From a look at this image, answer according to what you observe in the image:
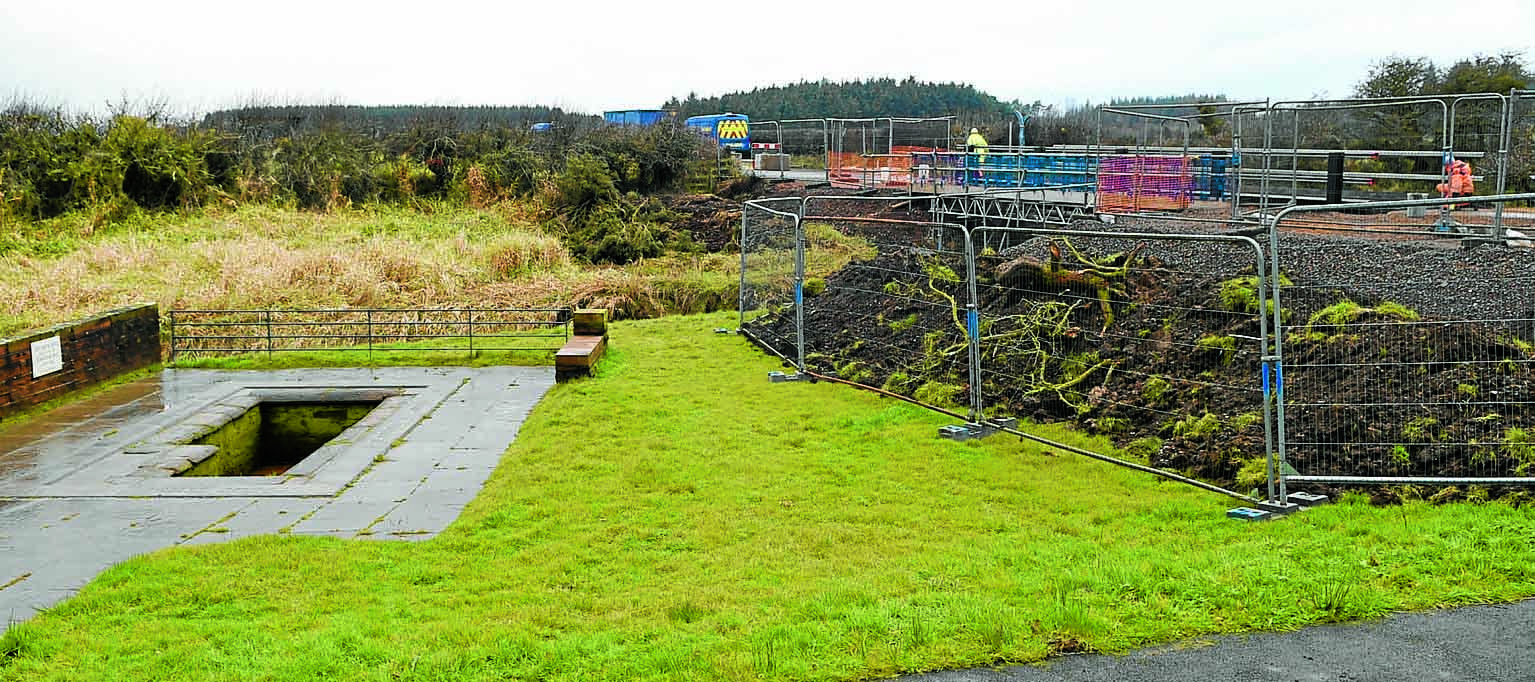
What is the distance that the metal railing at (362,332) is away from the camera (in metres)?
16.7

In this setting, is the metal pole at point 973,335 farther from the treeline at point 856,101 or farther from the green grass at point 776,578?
the treeline at point 856,101

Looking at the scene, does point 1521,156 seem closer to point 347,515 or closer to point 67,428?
point 347,515

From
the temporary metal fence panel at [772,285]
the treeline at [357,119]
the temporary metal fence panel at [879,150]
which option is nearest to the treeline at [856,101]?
the temporary metal fence panel at [879,150]

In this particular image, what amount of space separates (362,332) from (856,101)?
51240mm

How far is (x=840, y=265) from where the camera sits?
1858 cm

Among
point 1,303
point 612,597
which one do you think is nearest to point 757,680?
point 612,597

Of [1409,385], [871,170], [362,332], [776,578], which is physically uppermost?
[871,170]

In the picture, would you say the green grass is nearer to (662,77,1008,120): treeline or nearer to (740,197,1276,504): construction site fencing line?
(740,197,1276,504): construction site fencing line

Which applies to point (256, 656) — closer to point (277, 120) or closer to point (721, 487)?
point (721, 487)

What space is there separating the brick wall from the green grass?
6.75 metres

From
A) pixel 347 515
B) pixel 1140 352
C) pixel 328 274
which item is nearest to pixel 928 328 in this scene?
pixel 1140 352

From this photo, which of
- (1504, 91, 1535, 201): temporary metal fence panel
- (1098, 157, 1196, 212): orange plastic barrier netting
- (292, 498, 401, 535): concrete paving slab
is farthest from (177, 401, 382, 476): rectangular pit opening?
(1504, 91, 1535, 201): temporary metal fence panel

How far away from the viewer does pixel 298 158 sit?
35.1m

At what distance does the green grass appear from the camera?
17.4 ft
